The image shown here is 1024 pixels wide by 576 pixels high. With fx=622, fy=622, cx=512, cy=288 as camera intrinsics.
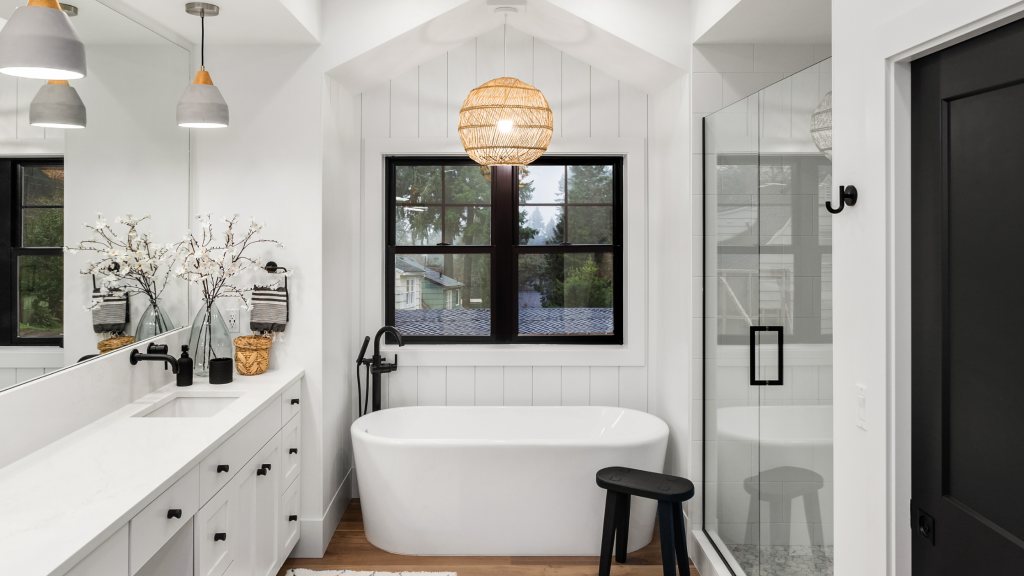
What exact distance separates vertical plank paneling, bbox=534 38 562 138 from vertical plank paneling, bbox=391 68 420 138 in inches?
26.7

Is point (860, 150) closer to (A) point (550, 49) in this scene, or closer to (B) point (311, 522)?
(A) point (550, 49)

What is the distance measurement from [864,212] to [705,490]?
1784mm

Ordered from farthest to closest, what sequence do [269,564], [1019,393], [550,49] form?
[550,49]
[269,564]
[1019,393]

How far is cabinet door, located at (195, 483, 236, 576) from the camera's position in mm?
1802

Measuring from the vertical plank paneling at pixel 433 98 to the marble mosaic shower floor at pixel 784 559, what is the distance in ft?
8.29

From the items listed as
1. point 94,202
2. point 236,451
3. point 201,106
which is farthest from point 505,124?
point 236,451

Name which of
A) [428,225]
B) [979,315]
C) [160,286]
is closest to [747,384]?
[979,315]

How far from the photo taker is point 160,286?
2535mm

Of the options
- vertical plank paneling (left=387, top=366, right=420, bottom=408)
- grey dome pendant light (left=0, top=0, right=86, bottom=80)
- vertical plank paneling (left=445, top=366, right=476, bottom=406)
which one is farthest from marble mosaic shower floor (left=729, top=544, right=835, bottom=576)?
grey dome pendant light (left=0, top=0, right=86, bottom=80)

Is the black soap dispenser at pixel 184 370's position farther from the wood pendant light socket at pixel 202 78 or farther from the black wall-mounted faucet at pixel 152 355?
the wood pendant light socket at pixel 202 78

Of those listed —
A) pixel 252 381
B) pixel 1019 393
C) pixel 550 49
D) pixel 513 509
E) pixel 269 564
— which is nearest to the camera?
pixel 1019 393

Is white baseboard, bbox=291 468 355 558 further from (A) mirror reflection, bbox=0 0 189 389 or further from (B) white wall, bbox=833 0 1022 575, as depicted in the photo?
(B) white wall, bbox=833 0 1022 575

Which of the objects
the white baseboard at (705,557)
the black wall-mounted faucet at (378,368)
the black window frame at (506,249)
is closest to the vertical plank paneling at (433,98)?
the black window frame at (506,249)

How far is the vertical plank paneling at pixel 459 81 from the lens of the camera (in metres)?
3.47
